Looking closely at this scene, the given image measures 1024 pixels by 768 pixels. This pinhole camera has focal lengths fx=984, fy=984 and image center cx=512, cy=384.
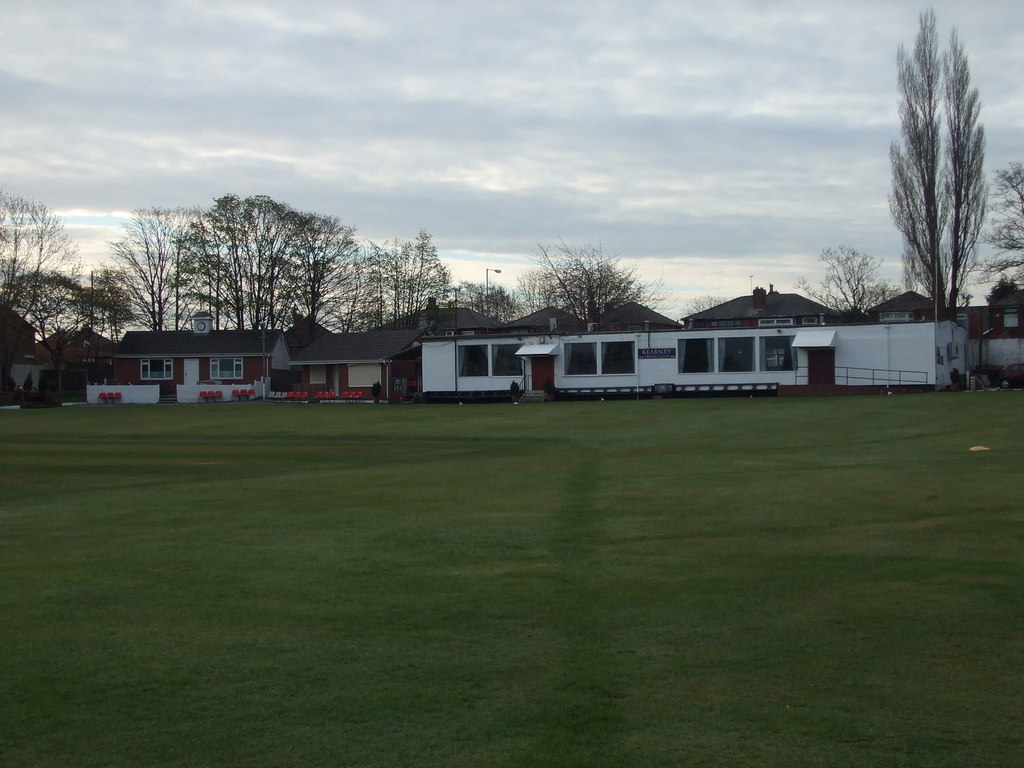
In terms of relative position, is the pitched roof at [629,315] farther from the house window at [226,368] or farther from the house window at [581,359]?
the house window at [226,368]

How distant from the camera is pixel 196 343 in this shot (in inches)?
2955

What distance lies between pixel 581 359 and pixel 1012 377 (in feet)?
74.4

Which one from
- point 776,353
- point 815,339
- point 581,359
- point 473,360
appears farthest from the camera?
point 473,360

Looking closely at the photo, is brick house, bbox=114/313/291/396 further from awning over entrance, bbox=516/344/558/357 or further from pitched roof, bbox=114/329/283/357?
awning over entrance, bbox=516/344/558/357

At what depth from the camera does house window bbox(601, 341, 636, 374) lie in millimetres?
53906

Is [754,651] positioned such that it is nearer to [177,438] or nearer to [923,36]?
[177,438]

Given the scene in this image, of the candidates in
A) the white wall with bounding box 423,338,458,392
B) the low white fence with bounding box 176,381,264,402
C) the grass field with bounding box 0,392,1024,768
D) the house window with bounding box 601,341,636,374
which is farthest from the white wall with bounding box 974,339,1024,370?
the grass field with bounding box 0,392,1024,768

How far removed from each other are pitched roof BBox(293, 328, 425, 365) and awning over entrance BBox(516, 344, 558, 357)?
41.8ft

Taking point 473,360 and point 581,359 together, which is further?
point 473,360

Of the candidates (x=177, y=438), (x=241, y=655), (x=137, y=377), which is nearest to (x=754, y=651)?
(x=241, y=655)

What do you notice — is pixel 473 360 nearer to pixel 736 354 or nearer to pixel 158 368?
pixel 736 354

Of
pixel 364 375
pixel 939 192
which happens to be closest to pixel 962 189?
Result: pixel 939 192

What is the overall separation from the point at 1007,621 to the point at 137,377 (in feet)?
246

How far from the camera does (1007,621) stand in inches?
317
